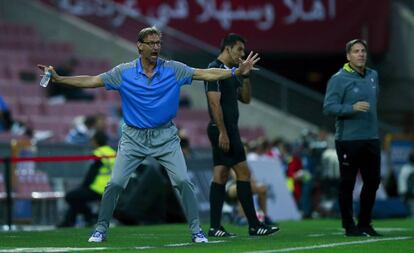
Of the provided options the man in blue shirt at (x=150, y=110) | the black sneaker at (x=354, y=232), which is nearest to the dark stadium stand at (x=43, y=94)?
the black sneaker at (x=354, y=232)

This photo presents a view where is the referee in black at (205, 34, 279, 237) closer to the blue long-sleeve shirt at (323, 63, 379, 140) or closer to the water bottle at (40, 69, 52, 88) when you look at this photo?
the blue long-sleeve shirt at (323, 63, 379, 140)

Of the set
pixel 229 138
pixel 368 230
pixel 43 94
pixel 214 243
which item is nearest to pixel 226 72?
pixel 214 243

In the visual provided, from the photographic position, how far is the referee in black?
1459 cm

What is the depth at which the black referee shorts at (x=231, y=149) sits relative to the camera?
48.4 feet

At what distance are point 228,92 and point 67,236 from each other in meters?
2.35

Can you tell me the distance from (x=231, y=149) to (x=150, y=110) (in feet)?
6.59

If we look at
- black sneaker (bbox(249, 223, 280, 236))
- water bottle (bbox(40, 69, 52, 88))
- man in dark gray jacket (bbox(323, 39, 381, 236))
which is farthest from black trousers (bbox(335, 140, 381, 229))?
water bottle (bbox(40, 69, 52, 88))

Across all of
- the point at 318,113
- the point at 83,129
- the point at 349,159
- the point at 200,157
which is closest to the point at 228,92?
the point at 349,159

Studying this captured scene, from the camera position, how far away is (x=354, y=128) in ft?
48.0

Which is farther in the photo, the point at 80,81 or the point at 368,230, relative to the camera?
the point at 368,230

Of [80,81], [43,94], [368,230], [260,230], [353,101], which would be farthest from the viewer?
[43,94]

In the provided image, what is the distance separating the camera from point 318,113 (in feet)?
99.3

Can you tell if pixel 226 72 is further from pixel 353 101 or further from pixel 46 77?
pixel 353 101

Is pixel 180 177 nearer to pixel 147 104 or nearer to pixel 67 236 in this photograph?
pixel 147 104
